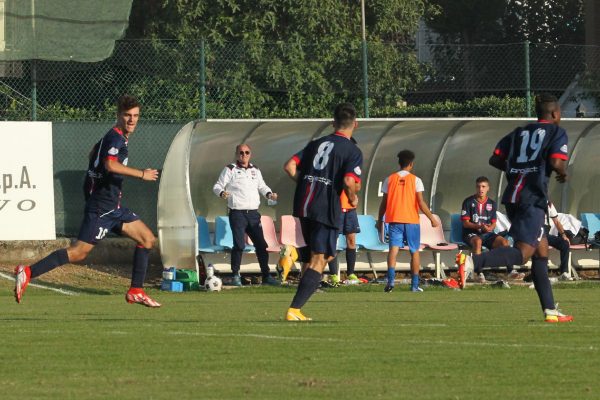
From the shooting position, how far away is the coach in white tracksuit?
21.0m

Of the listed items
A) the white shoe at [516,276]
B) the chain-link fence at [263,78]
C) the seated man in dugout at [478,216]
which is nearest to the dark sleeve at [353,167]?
the seated man in dugout at [478,216]

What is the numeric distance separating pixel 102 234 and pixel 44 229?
828cm

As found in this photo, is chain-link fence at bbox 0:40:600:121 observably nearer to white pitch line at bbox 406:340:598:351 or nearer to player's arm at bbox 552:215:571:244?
player's arm at bbox 552:215:571:244

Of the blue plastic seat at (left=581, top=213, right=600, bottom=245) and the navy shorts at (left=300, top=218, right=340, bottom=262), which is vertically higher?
the navy shorts at (left=300, top=218, right=340, bottom=262)

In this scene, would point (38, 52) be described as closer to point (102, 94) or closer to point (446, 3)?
point (102, 94)

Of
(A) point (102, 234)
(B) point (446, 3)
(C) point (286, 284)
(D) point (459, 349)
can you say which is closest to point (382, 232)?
(C) point (286, 284)

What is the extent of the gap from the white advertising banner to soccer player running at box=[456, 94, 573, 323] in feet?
35.5

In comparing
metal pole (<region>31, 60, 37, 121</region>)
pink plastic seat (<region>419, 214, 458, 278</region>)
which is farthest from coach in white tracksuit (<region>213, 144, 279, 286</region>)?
metal pole (<region>31, 60, 37, 121</region>)

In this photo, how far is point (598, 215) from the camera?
24.2m

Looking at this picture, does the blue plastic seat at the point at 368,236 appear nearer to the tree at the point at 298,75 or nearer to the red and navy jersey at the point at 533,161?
the tree at the point at 298,75

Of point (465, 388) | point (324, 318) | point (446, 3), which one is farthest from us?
point (446, 3)

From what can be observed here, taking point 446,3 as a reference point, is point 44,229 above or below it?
below

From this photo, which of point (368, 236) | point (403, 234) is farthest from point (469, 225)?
point (403, 234)

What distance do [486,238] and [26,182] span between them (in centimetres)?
695
